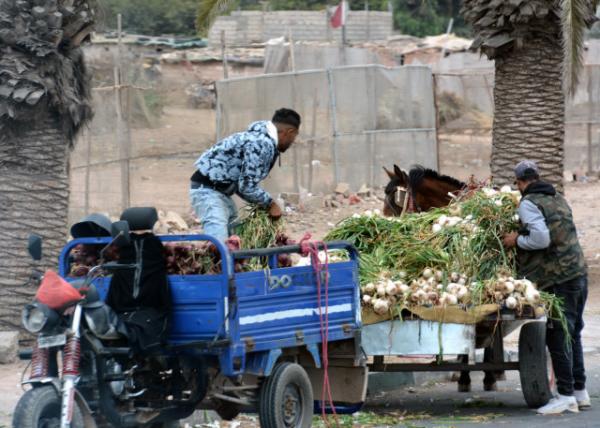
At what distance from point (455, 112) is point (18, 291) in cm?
1960

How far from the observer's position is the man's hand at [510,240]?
902 centimetres

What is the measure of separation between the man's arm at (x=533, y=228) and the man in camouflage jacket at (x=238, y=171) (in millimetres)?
1859

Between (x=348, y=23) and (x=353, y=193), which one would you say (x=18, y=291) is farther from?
(x=348, y=23)

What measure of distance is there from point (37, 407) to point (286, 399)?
6.32 feet

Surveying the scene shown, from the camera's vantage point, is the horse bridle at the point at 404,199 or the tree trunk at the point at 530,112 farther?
the tree trunk at the point at 530,112

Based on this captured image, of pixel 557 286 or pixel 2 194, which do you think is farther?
pixel 2 194

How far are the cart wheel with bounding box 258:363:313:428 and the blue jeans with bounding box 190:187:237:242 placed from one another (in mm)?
1599

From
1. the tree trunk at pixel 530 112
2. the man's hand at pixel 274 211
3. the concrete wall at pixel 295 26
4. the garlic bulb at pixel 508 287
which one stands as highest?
the concrete wall at pixel 295 26

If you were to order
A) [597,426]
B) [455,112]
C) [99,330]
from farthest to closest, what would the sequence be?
1. [455,112]
2. [597,426]
3. [99,330]

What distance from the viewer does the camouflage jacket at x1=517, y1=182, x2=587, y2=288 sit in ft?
29.2

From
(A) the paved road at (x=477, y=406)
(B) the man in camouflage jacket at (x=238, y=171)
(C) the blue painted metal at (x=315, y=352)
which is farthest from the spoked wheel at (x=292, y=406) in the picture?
(B) the man in camouflage jacket at (x=238, y=171)

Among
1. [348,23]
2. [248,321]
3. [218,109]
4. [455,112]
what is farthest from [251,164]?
[348,23]

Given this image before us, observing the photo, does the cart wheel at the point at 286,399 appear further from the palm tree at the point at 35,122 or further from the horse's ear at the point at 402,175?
the palm tree at the point at 35,122

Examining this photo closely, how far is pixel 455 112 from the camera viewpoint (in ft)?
94.9
